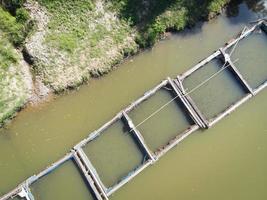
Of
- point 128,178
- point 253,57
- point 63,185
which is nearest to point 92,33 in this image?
point 128,178

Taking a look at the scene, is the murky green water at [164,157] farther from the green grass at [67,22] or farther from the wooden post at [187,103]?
the green grass at [67,22]

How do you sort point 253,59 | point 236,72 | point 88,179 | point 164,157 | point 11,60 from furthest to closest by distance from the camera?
point 253,59 → point 236,72 → point 164,157 → point 11,60 → point 88,179

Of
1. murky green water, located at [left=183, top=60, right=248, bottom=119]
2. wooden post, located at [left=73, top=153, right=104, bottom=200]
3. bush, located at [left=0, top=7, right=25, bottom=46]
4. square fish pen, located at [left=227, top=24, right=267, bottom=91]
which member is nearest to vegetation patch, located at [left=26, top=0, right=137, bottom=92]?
bush, located at [left=0, top=7, right=25, bottom=46]

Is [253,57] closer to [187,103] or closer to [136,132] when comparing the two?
[187,103]

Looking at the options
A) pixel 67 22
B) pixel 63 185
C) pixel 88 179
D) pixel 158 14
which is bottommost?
pixel 88 179

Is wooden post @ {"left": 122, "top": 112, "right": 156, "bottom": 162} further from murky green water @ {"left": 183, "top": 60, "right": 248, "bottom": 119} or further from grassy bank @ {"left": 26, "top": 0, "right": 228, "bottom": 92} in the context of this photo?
murky green water @ {"left": 183, "top": 60, "right": 248, "bottom": 119}

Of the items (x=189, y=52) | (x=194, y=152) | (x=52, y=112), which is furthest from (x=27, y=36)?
(x=194, y=152)

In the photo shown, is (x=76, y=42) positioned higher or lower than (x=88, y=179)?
higher
